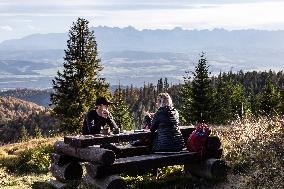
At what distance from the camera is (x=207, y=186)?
10.5 m

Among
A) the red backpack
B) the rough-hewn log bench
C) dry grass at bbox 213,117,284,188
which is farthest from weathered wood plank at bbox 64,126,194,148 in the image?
dry grass at bbox 213,117,284,188

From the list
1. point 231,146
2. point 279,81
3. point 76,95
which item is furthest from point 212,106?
point 279,81

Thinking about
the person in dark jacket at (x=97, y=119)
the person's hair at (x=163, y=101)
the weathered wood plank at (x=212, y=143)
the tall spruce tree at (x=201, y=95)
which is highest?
the person's hair at (x=163, y=101)

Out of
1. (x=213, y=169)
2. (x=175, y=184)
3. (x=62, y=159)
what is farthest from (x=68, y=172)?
(x=213, y=169)

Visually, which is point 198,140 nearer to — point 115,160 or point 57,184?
point 115,160

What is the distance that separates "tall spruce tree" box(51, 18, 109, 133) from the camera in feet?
148

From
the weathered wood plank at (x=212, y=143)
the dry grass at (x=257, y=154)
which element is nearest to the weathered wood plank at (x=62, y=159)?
the weathered wood plank at (x=212, y=143)

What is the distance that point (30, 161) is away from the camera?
691 inches

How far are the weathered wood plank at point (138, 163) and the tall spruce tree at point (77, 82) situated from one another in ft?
115

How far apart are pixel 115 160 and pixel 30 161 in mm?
8571

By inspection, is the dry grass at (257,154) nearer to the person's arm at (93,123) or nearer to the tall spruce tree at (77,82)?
the person's arm at (93,123)

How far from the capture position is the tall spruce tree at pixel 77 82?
4500 centimetres

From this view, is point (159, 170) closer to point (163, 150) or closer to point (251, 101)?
point (163, 150)

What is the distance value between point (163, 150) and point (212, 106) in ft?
113
